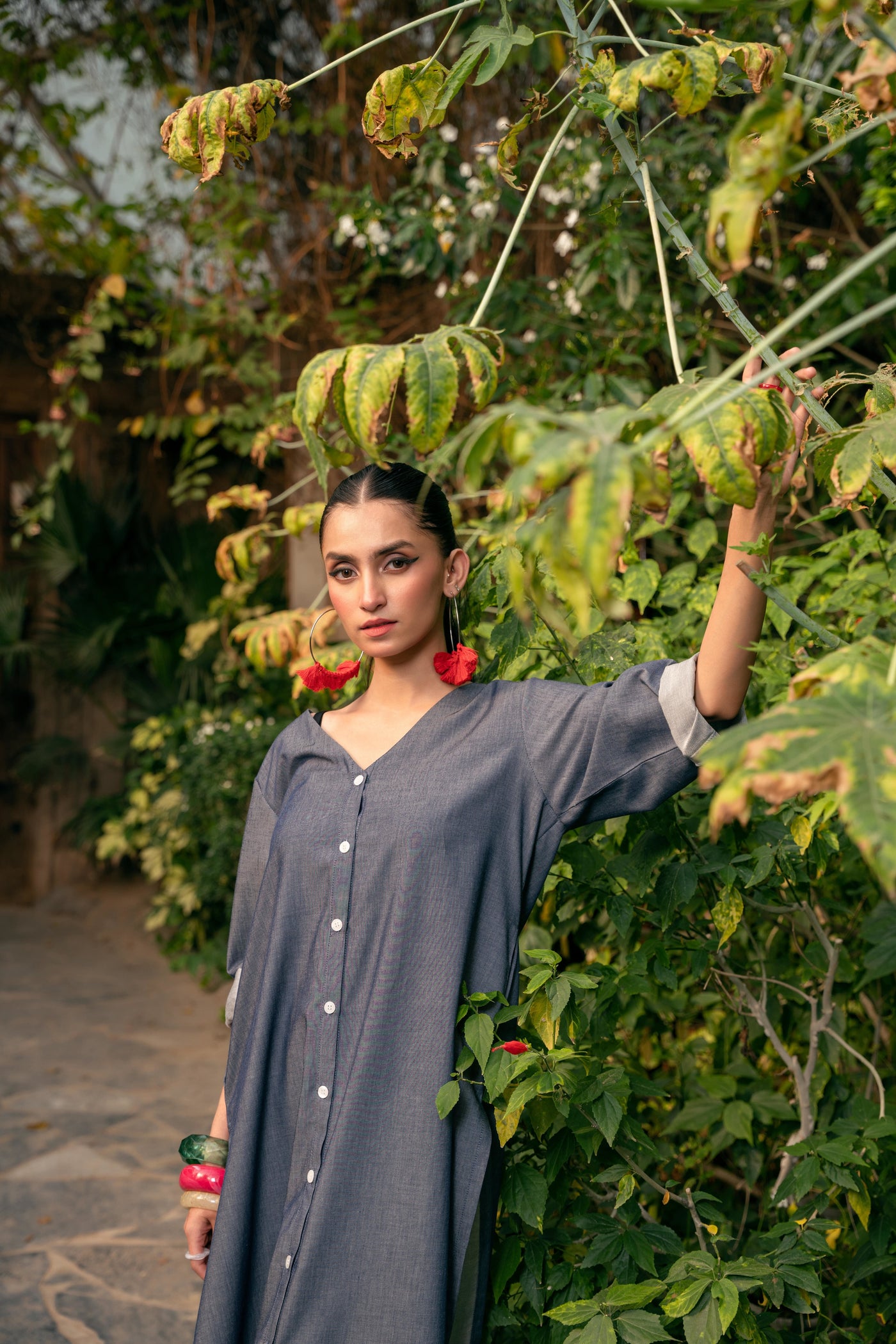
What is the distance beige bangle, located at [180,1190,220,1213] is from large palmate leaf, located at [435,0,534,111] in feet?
4.16

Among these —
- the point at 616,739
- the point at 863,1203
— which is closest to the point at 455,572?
the point at 616,739

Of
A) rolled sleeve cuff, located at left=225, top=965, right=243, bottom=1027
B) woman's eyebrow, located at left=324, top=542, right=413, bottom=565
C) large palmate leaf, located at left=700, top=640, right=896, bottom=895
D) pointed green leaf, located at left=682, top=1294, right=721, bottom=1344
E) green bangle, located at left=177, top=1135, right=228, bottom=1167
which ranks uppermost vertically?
woman's eyebrow, located at left=324, top=542, right=413, bottom=565

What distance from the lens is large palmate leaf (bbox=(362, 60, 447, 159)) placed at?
1174 millimetres

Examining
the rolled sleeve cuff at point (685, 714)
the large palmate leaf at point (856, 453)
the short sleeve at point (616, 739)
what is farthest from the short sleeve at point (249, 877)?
the large palmate leaf at point (856, 453)

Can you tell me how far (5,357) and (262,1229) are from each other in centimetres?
476

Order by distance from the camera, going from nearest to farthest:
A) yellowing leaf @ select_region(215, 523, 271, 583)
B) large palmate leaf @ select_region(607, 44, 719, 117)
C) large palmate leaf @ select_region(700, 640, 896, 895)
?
large palmate leaf @ select_region(700, 640, 896, 895)
large palmate leaf @ select_region(607, 44, 719, 117)
yellowing leaf @ select_region(215, 523, 271, 583)

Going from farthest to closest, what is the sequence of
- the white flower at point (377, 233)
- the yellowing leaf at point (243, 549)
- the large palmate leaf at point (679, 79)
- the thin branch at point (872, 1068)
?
the white flower at point (377, 233)
the yellowing leaf at point (243, 549)
the thin branch at point (872, 1068)
the large palmate leaf at point (679, 79)

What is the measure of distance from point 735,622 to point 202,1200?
3.12ft

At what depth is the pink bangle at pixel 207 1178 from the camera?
1369mm

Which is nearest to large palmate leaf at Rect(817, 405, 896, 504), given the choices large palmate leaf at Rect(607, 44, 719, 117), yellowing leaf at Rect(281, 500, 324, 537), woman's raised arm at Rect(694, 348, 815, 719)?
woman's raised arm at Rect(694, 348, 815, 719)

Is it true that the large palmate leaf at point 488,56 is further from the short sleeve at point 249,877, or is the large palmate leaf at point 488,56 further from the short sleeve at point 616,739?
the short sleeve at point 249,877

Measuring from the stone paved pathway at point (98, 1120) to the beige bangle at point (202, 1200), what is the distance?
40.1 inches

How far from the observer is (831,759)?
0.60m

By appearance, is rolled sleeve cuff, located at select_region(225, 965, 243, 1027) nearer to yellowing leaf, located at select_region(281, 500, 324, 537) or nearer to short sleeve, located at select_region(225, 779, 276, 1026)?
short sleeve, located at select_region(225, 779, 276, 1026)
